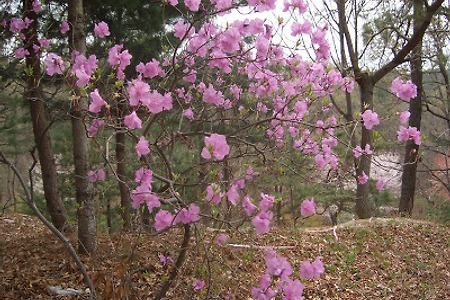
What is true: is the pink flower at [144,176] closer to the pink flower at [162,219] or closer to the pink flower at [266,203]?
the pink flower at [162,219]

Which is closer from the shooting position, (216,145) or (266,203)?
(216,145)

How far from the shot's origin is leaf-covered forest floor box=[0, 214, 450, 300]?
126 inches

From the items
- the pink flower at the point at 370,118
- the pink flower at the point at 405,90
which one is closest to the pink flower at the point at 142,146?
the pink flower at the point at 370,118

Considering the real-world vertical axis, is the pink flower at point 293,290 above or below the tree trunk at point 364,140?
below

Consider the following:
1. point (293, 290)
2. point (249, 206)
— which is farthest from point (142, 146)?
point (293, 290)

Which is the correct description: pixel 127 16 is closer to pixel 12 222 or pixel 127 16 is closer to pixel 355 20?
pixel 12 222

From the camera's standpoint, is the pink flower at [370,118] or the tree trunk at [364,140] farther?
the tree trunk at [364,140]

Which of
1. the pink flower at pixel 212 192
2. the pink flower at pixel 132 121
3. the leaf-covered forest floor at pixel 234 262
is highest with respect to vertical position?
the pink flower at pixel 132 121

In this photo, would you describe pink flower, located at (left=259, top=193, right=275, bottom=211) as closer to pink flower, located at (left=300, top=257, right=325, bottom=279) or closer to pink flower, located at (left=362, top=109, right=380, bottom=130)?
pink flower, located at (left=300, top=257, right=325, bottom=279)

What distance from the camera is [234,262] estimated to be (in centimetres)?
429

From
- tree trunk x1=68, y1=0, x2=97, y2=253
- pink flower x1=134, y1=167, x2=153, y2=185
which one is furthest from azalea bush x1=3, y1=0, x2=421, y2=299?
tree trunk x1=68, y1=0, x2=97, y2=253

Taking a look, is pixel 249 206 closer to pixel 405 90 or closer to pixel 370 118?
pixel 370 118

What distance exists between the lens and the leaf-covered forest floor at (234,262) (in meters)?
3.19

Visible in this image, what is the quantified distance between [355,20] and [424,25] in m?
2.02
